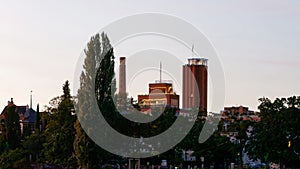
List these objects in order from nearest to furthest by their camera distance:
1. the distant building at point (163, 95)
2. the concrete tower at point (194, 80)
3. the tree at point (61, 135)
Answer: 1. the tree at point (61, 135)
2. the concrete tower at point (194, 80)
3. the distant building at point (163, 95)

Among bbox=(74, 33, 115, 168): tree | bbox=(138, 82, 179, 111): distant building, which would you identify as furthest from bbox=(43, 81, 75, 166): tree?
bbox=(138, 82, 179, 111): distant building

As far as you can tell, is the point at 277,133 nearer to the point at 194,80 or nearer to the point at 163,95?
the point at 194,80

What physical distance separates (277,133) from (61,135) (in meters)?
16.6

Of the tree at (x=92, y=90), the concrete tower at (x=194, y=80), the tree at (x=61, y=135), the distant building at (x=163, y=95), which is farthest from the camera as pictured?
the distant building at (x=163, y=95)

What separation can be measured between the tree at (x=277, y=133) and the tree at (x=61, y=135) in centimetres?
1450

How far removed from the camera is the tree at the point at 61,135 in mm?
50688

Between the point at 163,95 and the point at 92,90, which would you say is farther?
the point at 163,95

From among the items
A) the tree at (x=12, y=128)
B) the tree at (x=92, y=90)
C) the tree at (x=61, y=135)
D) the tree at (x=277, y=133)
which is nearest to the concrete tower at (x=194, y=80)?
the tree at (x=12, y=128)

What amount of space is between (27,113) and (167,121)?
52.2 meters

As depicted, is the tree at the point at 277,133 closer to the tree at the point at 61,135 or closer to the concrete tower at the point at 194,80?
the tree at the point at 61,135

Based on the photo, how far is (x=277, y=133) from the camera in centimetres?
5203

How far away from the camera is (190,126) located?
5703cm

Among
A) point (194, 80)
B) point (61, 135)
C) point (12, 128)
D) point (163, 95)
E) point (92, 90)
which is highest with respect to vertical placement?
point (194, 80)

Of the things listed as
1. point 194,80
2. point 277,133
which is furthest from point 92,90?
point 194,80
